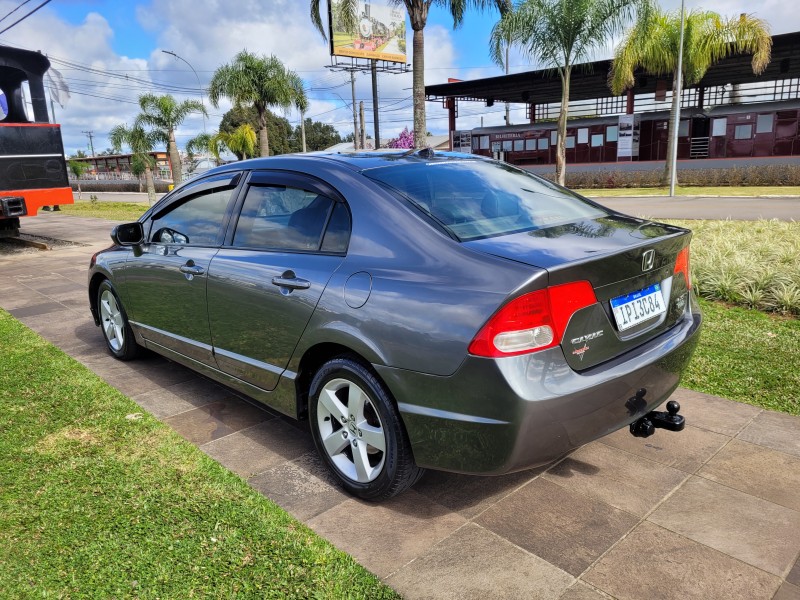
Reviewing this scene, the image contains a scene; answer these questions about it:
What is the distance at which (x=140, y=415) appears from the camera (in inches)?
152

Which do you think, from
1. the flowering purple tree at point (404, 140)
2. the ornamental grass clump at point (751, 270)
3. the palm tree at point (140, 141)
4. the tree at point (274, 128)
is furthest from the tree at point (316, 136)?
the ornamental grass clump at point (751, 270)

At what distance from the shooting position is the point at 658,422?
280cm

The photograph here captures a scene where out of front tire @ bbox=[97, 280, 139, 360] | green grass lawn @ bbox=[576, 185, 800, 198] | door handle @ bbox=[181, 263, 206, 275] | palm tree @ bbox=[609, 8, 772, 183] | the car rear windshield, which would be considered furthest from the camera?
palm tree @ bbox=[609, 8, 772, 183]

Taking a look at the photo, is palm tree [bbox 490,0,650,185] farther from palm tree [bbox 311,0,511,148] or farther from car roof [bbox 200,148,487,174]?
car roof [bbox 200,148,487,174]

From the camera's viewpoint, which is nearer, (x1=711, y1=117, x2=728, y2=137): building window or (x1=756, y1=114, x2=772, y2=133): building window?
(x1=756, y1=114, x2=772, y2=133): building window

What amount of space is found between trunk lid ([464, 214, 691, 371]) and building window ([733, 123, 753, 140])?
29.5 meters

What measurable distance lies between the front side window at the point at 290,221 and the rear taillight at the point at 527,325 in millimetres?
919

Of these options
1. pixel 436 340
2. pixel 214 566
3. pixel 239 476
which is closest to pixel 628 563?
pixel 436 340

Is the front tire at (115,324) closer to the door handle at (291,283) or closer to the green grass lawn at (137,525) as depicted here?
the green grass lawn at (137,525)

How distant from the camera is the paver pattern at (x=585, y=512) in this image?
2.29 m

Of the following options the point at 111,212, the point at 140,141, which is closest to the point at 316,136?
the point at 140,141

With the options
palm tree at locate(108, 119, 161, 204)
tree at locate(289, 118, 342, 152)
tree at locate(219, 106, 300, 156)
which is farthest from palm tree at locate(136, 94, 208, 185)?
tree at locate(289, 118, 342, 152)

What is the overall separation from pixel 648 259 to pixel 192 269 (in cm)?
252

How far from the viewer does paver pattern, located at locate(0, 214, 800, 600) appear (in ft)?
7.51
